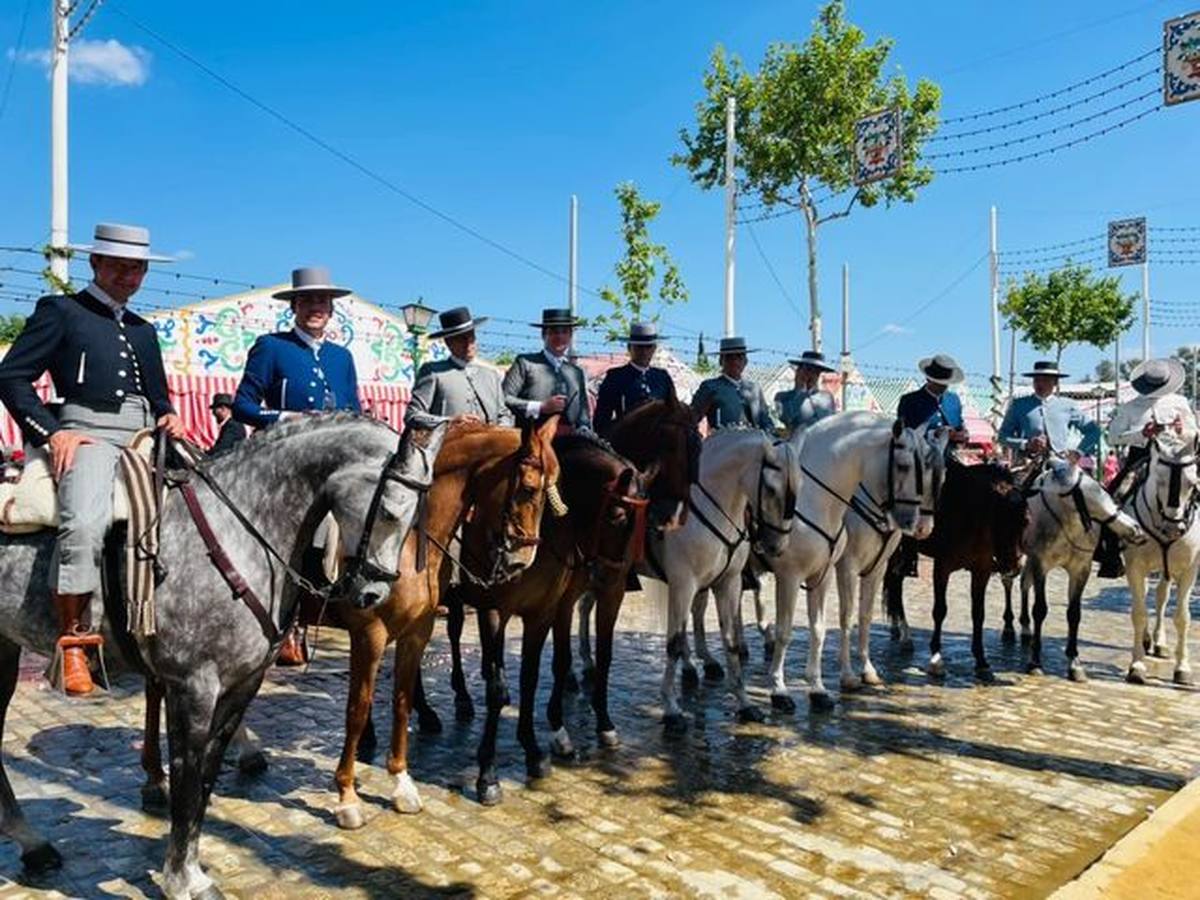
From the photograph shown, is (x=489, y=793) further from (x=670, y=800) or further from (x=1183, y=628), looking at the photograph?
(x=1183, y=628)

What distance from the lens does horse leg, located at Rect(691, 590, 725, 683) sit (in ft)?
25.5

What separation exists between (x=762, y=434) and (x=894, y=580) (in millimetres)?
3634

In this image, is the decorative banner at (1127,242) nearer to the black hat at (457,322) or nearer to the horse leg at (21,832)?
the black hat at (457,322)

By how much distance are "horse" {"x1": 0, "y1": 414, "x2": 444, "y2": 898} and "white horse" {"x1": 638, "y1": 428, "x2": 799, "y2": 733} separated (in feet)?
10.1

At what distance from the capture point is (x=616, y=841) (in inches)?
178

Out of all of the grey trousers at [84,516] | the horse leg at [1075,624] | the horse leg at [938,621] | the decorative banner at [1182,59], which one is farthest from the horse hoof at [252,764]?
the decorative banner at [1182,59]

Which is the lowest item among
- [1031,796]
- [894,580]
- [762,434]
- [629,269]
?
[1031,796]

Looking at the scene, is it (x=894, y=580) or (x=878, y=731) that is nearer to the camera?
(x=878, y=731)

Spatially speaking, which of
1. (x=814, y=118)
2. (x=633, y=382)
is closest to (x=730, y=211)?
(x=814, y=118)

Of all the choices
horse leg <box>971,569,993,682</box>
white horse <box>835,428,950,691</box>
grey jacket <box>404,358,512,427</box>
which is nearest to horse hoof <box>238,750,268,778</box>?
grey jacket <box>404,358,512,427</box>

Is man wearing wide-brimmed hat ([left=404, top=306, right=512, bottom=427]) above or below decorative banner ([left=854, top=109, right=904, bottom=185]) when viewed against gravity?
below

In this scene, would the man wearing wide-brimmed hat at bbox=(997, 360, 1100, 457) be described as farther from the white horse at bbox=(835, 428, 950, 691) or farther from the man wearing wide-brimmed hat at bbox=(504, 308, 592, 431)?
the man wearing wide-brimmed hat at bbox=(504, 308, 592, 431)

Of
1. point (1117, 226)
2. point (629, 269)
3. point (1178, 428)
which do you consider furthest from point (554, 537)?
point (1117, 226)

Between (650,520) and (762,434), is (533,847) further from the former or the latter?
(762,434)
